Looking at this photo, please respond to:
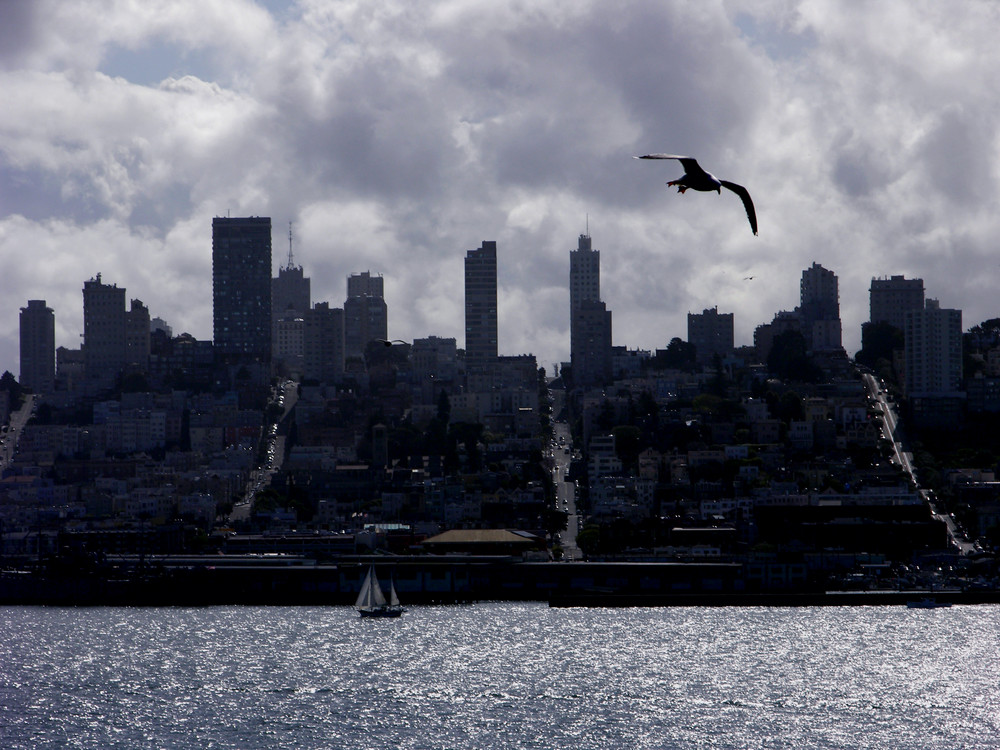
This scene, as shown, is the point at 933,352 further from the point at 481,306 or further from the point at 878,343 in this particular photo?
the point at 481,306

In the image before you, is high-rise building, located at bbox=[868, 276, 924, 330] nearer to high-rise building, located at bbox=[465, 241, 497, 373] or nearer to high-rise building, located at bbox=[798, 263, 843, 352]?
high-rise building, located at bbox=[798, 263, 843, 352]

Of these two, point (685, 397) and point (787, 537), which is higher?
point (685, 397)

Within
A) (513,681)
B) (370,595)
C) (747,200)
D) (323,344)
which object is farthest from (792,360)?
(747,200)

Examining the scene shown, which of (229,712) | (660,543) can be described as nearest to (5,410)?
(660,543)

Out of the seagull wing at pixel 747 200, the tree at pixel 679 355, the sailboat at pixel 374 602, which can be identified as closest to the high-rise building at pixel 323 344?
the tree at pixel 679 355

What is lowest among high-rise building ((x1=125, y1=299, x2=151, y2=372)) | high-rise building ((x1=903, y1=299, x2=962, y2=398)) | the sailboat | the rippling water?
the rippling water

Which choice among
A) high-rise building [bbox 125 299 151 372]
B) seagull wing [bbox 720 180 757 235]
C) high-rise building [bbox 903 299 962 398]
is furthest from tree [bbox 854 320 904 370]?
seagull wing [bbox 720 180 757 235]

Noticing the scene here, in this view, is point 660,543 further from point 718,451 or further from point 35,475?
point 35,475
